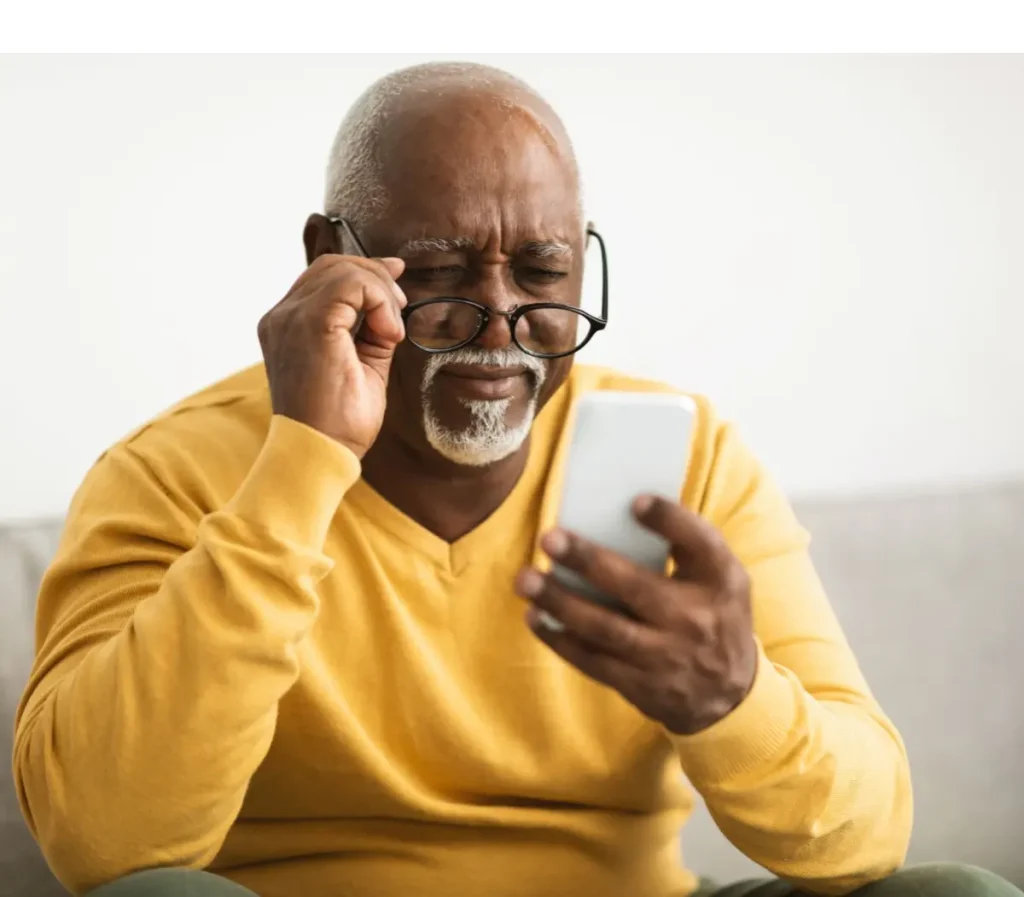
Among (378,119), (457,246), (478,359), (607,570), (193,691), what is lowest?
(193,691)

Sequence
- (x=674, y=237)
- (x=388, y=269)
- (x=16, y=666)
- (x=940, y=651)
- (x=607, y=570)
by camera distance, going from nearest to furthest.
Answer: (x=607, y=570) → (x=388, y=269) → (x=16, y=666) → (x=940, y=651) → (x=674, y=237)

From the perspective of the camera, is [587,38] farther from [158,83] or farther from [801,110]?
[158,83]

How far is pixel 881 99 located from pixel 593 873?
4.45ft

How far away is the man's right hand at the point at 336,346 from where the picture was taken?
1177mm

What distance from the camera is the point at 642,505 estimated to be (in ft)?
3.43

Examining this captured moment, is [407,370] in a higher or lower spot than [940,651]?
higher

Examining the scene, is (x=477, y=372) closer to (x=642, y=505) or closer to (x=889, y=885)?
(x=642, y=505)

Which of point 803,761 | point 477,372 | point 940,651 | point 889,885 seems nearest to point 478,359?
point 477,372

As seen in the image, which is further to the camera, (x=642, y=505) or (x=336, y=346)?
(x=336, y=346)

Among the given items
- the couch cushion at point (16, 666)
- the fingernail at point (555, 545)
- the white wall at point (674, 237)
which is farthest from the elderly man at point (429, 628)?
the white wall at point (674, 237)

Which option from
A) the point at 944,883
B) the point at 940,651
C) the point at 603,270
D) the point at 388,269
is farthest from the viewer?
the point at 940,651

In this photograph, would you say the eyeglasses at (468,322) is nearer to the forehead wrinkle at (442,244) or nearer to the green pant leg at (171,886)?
the forehead wrinkle at (442,244)

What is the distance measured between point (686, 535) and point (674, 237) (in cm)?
117

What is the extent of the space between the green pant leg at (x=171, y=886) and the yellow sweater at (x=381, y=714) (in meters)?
0.06
